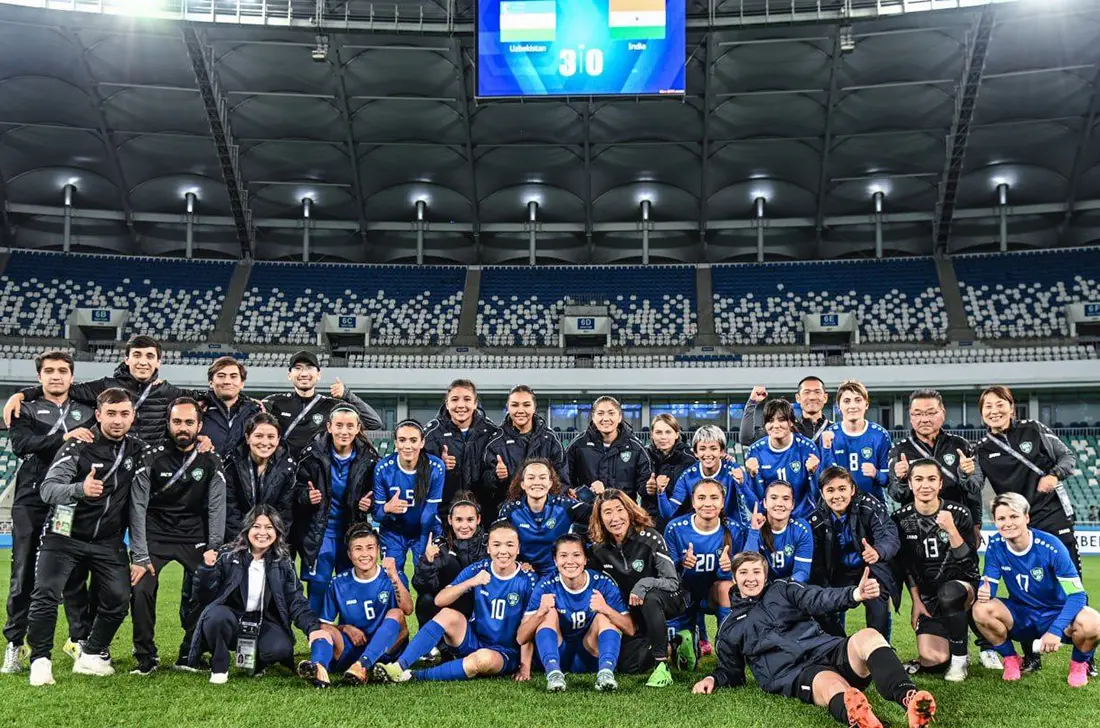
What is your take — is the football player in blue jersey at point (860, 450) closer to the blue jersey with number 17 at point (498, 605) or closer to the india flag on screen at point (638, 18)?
the blue jersey with number 17 at point (498, 605)

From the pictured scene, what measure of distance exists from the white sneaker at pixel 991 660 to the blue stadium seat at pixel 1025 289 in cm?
2849

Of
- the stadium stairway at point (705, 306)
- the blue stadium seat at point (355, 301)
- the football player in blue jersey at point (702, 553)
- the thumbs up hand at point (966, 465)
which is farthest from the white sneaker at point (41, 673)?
the stadium stairway at point (705, 306)

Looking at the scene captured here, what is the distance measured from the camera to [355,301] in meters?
36.2

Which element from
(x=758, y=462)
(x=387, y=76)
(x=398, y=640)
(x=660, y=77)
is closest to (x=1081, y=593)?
(x=758, y=462)

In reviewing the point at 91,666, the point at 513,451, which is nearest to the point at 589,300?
the point at 513,451

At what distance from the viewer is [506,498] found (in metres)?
8.27

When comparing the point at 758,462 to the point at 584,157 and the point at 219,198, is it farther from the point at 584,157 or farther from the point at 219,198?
the point at 219,198

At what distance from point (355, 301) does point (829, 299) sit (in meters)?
18.1

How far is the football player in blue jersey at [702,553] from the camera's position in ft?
24.8

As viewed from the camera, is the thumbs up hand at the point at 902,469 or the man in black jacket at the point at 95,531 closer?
the man in black jacket at the point at 95,531

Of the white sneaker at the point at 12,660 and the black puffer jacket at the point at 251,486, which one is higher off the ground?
the black puffer jacket at the point at 251,486

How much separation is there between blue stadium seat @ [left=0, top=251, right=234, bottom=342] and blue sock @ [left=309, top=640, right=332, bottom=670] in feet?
99.3

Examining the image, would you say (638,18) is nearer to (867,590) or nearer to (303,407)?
(303,407)

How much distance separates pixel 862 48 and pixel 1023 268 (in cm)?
1264
